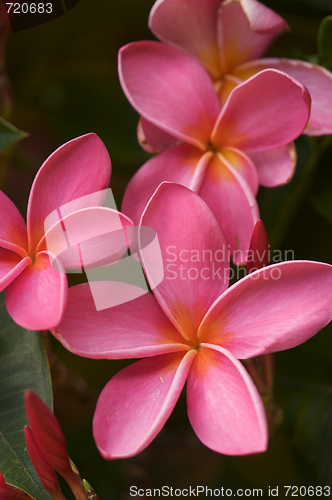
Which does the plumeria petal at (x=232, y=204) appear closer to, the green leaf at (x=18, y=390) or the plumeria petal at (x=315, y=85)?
the plumeria petal at (x=315, y=85)

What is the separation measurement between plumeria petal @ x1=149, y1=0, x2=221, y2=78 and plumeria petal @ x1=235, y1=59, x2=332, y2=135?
5 cm

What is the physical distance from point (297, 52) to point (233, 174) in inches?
14.4

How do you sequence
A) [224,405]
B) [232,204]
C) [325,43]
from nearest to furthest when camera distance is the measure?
[224,405]
[232,204]
[325,43]

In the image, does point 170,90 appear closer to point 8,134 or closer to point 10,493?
point 8,134

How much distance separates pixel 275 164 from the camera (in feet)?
1.62

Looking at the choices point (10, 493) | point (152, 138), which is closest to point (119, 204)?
point (152, 138)

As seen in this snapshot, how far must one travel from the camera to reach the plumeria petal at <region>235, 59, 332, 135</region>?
49cm

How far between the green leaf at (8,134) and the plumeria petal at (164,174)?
0.16m

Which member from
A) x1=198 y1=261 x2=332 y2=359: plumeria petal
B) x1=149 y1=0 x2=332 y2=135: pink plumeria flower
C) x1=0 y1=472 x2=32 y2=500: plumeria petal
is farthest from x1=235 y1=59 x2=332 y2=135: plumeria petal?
x1=0 y1=472 x2=32 y2=500: plumeria petal

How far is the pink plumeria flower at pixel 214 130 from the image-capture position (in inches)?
17.5

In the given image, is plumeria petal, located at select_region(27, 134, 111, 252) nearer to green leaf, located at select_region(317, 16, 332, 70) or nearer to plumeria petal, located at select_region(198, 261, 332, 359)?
plumeria petal, located at select_region(198, 261, 332, 359)

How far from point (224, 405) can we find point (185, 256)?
128mm

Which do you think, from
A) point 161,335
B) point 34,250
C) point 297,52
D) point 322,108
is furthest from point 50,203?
point 297,52

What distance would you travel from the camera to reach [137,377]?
38 cm
